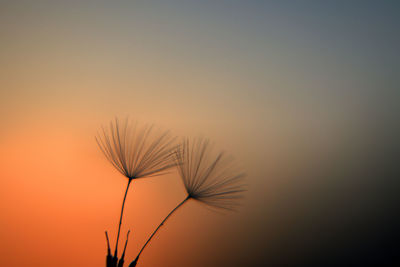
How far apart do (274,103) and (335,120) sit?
0.45m

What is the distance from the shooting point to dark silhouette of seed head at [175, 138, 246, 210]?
1906mm

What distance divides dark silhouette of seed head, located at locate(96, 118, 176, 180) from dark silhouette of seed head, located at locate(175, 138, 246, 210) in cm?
9

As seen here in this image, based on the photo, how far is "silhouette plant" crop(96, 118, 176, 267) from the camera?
5.96 ft

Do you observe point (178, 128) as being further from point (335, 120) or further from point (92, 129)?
point (335, 120)

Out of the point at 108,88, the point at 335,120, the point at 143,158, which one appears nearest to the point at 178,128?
the point at 143,158

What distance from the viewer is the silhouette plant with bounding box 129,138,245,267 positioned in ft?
6.24

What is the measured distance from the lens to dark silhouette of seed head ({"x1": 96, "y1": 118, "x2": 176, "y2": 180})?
5.99 feet

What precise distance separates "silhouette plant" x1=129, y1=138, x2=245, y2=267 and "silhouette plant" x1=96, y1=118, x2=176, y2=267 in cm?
9

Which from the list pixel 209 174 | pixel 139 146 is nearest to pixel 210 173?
pixel 209 174

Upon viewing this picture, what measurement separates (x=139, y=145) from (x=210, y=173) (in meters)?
0.49

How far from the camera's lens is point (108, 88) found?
1984mm

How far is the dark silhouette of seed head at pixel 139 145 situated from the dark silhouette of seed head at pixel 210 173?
0.09 metres

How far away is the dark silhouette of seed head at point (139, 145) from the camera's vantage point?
5.99ft

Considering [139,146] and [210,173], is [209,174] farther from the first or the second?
[139,146]
